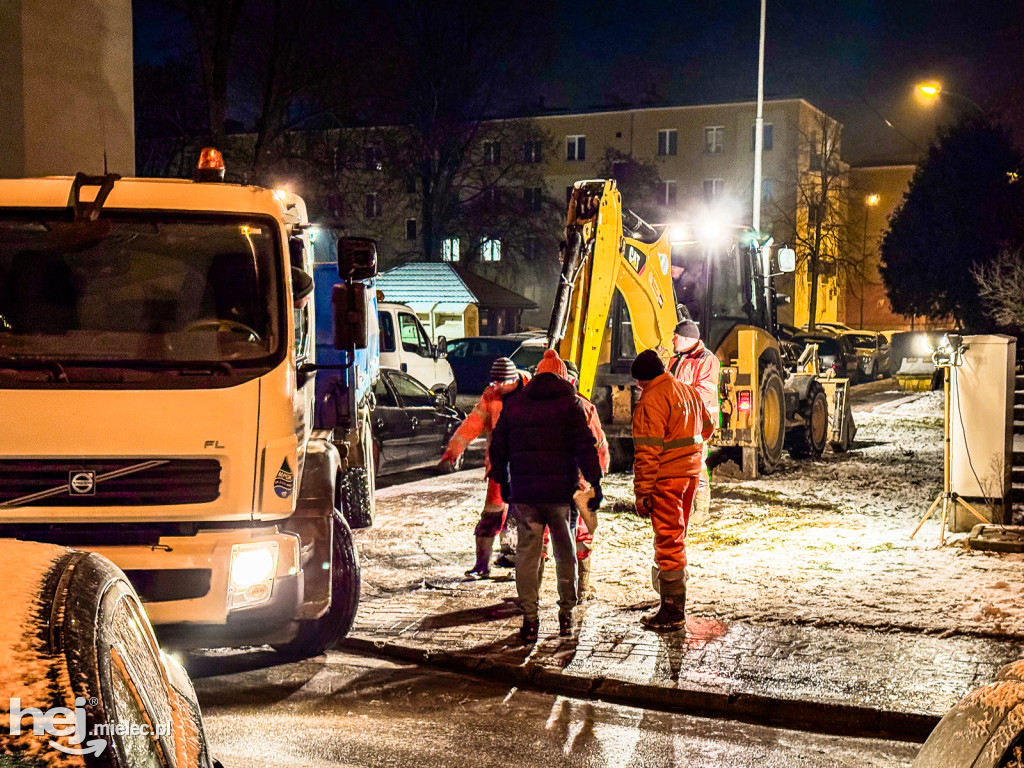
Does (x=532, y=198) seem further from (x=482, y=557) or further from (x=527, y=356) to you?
(x=482, y=557)

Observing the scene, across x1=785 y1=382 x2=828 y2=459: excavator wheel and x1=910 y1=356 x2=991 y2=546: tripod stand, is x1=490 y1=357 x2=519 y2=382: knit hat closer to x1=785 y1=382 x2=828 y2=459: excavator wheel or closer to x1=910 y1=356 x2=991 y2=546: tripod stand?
x1=910 y1=356 x2=991 y2=546: tripod stand

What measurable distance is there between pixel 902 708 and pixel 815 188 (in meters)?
56.3

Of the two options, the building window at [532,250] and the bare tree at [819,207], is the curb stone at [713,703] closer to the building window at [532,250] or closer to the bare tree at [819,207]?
the building window at [532,250]

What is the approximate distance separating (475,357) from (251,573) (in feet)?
84.3

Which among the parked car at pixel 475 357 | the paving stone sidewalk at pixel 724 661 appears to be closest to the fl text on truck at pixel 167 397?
the paving stone sidewalk at pixel 724 661

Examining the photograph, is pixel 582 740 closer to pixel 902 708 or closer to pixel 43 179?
pixel 902 708

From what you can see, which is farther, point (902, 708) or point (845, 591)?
point (845, 591)

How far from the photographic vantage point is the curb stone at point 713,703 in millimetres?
5906

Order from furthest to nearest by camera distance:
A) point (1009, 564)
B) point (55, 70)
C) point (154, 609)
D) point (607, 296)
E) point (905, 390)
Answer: point (905, 390), point (55, 70), point (607, 296), point (1009, 564), point (154, 609)

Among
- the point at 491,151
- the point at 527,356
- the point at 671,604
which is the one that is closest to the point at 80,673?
the point at 671,604

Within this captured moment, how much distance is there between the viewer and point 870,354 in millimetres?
38062

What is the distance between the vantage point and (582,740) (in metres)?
5.70

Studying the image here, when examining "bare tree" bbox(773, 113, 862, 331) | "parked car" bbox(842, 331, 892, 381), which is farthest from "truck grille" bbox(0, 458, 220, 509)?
"bare tree" bbox(773, 113, 862, 331)

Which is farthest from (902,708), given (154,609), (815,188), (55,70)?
(815,188)
